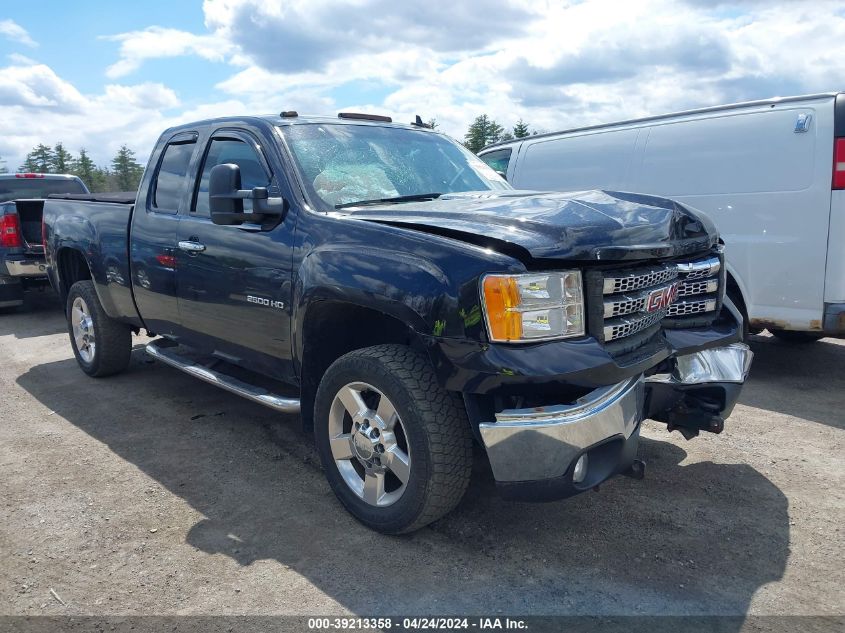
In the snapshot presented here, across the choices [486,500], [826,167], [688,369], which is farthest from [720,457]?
[826,167]

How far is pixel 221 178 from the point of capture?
362cm

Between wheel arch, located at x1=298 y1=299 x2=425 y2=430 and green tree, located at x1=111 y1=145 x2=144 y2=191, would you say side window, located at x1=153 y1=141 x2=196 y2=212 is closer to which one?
wheel arch, located at x1=298 y1=299 x2=425 y2=430

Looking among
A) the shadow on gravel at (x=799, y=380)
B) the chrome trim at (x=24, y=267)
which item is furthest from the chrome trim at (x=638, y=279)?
the chrome trim at (x=24, y=267)

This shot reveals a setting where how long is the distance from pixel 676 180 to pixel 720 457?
9.13 ft

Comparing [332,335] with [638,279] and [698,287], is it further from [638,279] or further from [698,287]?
[698,287]

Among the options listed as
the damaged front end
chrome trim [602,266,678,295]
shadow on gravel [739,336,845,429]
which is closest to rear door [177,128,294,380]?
chrome trim [602,266,678,295]

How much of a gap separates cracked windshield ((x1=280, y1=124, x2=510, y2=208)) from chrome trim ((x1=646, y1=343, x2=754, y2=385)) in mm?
1654

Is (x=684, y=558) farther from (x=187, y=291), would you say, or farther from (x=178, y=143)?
(x=178, y=143)

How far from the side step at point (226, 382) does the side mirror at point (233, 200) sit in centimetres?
A: 98

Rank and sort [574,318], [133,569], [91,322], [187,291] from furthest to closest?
[91,322] < [187,291] < [133,569] < [574,318]

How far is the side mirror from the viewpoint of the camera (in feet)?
11.9

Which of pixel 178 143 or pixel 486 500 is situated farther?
pixel 178 143

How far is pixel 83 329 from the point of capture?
6117mm

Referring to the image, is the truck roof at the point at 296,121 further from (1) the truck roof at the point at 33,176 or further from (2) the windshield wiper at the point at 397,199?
(1) the truck roof at the point at 33,176
